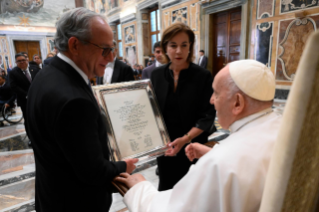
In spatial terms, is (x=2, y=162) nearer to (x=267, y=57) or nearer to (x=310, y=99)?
(x=310, y=99)

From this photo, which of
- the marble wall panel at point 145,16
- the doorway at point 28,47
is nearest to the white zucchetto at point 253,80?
→ the marble wall panel at point 145,16

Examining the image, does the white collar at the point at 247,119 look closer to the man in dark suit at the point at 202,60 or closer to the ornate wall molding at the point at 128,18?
the man in dark suit at the point at 202,60

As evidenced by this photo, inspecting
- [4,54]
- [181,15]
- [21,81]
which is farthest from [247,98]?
[4,54]

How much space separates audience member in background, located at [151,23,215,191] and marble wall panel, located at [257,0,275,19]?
21.0 feet

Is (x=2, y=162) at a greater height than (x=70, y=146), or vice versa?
(x=70, y=146)

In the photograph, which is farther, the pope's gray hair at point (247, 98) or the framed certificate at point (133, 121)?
the framed certificate at point (133, 121)

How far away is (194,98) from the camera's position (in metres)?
1.75

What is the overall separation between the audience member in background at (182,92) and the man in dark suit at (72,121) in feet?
2.27

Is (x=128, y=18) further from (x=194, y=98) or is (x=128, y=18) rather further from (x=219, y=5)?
(x=194, y=98)

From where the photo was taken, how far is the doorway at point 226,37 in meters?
8.24

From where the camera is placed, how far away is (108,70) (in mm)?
3412

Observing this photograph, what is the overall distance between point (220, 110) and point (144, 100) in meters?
0.76

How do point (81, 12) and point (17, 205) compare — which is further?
point (17, 205)

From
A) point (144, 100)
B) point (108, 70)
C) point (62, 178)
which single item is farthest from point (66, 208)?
point (108, 70)
